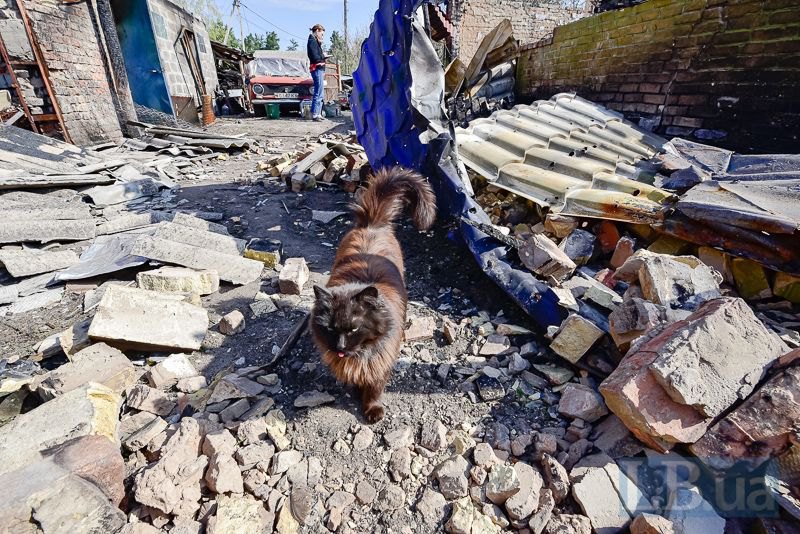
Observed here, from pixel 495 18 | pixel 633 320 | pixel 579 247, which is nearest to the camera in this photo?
pixel 633 320

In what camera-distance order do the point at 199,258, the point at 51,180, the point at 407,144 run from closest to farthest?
the point at 199,258 → the point at 407,144 → the point at 51,180

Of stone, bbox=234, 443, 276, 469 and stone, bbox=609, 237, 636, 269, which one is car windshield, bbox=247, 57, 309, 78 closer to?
stone, bbox=609, 237, 636, 269

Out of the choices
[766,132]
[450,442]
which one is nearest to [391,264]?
[450,442]

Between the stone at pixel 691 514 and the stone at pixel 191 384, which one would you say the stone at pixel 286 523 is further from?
the stone at pixel 691 514

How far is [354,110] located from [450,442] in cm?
494

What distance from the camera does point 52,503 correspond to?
151 centimetres

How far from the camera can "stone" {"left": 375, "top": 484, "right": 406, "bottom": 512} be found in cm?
187

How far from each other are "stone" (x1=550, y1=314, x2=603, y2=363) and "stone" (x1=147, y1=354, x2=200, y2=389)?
2.53m

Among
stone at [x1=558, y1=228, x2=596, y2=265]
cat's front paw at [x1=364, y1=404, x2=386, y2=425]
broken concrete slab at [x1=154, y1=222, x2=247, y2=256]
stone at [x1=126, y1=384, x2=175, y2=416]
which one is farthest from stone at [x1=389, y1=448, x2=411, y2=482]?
broken concrete slab at [x1=154, y1=222, x2=247, y2=256]

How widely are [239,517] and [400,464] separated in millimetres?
818

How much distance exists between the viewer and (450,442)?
215cm

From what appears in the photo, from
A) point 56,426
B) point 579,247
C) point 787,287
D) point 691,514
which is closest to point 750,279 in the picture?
point 787,287

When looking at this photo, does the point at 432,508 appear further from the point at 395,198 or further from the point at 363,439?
the point at 395,198

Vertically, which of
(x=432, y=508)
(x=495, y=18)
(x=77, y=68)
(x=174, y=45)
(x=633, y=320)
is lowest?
(x=432, y=508)
